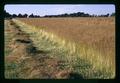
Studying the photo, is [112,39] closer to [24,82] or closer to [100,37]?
[100,37]

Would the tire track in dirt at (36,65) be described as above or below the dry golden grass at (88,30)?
below

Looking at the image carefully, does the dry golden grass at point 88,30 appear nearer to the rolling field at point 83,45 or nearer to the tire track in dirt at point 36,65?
the rolling field at point 83,45

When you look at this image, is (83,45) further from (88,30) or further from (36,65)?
(36,65)

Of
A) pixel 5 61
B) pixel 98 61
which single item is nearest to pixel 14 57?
pixel 5 61

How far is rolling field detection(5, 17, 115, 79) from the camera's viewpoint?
1381cm

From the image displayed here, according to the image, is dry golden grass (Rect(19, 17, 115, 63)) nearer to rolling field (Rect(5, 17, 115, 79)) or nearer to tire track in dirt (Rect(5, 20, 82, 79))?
rolling field (Rect(5, 17, 115, 79))

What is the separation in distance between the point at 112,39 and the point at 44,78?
941mm

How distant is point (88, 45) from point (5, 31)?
102cm

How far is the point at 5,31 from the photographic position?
1381 centimetres

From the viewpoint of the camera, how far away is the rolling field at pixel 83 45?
1381 centimetres

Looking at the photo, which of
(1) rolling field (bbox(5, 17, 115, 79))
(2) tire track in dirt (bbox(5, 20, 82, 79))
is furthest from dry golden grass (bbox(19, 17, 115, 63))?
(2) tire track in dirt (bbox(5, 20, 82, 79))

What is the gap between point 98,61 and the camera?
1385 cm

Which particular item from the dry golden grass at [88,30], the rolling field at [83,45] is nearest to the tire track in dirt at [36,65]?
the rolling field at [83,45]

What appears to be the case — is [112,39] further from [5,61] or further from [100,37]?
[5,61]
